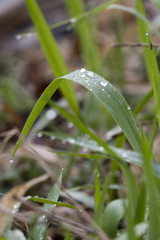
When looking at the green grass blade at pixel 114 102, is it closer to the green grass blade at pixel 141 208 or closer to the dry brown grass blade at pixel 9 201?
the green grass blade at pixel 141 208

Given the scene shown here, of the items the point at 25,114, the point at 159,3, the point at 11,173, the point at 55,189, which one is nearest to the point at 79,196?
the point at 55,189

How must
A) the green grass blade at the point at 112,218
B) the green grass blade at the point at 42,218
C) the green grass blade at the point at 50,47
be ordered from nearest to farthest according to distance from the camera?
the green grass blade at the point at 42,218, the green grass blade at the point at 112,218, the green grass blade at the point at 50,47

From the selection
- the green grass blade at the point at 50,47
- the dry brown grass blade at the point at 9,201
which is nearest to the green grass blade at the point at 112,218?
the dry brown grass blade at the point at 9,201

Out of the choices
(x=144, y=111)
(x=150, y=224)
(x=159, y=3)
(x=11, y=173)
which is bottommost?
(x=144, y=111)

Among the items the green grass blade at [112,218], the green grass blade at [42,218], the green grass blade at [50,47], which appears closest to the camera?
the green grass blade at [42,218]

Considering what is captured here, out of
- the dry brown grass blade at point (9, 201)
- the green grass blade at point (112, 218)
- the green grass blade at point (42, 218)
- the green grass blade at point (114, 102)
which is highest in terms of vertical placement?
the green grass blade at point (114, 102)

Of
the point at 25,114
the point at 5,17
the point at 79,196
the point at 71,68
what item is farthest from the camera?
the point at 5,17

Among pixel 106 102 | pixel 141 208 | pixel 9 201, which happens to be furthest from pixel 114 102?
pixel 9 201

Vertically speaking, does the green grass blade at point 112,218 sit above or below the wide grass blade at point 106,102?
below

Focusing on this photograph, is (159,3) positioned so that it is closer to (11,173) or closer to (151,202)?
(151,202)

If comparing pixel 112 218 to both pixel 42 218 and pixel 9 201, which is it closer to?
pixel 42 218
